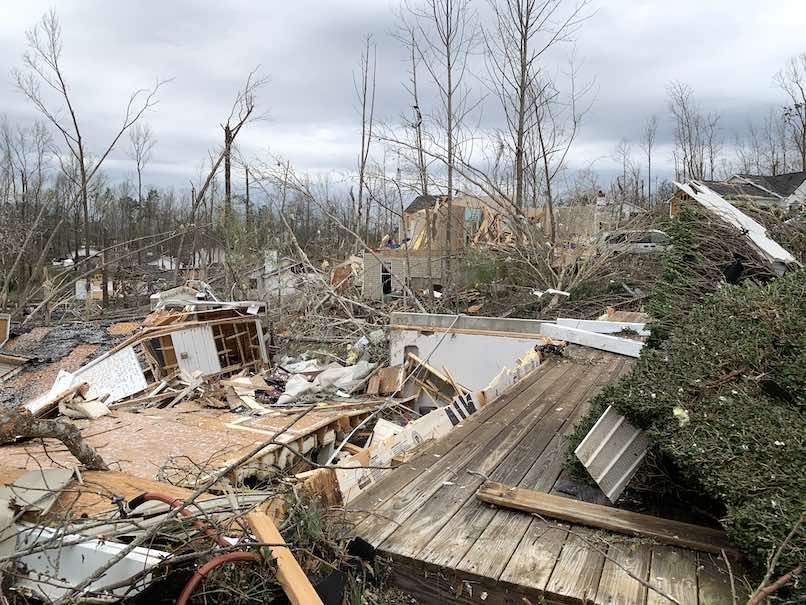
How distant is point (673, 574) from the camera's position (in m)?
2.21

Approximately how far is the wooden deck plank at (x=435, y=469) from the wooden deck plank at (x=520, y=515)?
240 millimetres

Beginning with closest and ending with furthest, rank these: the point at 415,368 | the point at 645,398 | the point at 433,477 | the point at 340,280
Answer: the point at 645,398
the point at 433,477
the point at 415,368
the point at 340,280

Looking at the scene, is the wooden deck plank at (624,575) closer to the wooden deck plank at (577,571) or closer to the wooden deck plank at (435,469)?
the wooden deck plank at (577,571)

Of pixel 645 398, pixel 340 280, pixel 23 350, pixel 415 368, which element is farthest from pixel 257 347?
pixel 645 398

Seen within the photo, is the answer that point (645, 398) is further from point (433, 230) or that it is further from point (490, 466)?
point (433, 230)

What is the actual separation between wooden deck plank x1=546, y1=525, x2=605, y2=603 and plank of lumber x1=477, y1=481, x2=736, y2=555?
0.11m

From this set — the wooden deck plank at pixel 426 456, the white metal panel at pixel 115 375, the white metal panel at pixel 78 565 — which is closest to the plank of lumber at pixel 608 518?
the wooden deck plank at pixel 426 456

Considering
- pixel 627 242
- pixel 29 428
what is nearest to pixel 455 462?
pixel 29 428

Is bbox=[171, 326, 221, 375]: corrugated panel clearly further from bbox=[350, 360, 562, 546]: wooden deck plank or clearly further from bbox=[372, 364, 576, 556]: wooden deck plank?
bbox=[372, 364, 576, 556]: wooden deck plank

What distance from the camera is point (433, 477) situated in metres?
3.26

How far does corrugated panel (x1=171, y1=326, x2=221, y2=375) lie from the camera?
10955 mm

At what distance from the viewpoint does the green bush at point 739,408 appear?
192 cm

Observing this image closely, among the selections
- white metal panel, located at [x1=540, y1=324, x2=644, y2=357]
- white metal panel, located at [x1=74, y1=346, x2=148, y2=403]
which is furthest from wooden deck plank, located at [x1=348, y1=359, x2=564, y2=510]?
white metal panel, located at [x1=74, y1=346, x2=148, y2=403]

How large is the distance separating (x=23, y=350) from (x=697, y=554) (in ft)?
50.6
